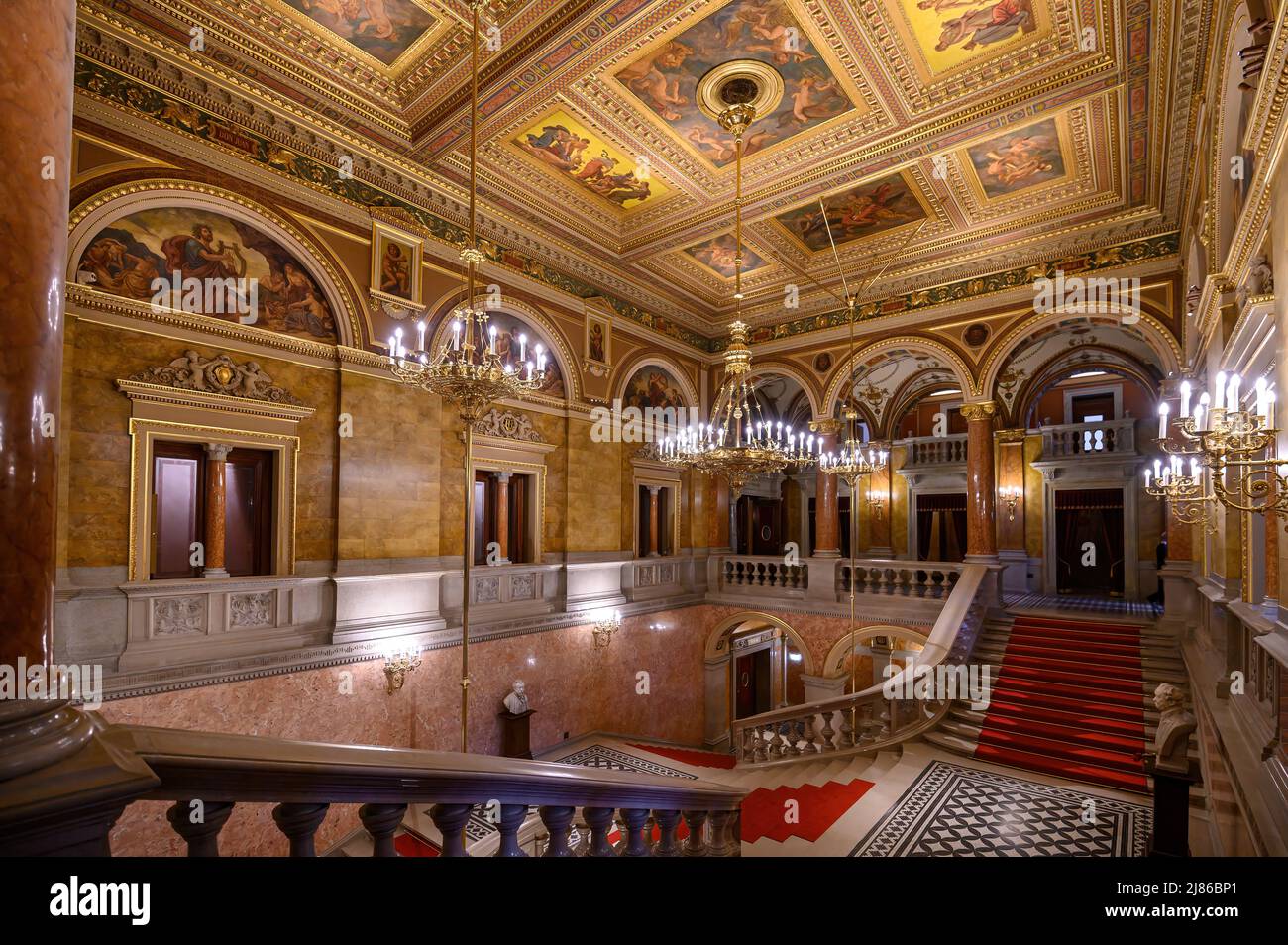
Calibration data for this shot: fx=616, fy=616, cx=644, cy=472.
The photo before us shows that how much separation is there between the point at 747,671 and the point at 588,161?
45.9 feet

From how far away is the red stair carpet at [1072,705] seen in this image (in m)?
6.64

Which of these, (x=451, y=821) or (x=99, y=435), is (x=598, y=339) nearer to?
(x=99, y=435)

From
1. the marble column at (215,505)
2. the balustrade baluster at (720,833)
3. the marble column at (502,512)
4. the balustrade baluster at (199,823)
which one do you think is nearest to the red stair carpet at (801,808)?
the balustrade baluster at (720,833)

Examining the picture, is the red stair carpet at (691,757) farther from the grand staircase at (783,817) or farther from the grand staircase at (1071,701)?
the grand staircase at (1071,701)

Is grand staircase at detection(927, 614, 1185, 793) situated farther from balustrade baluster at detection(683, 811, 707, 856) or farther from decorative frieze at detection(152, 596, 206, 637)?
decorative frieze at detection(152, 596, 206, 637)

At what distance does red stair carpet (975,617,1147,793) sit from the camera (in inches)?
261

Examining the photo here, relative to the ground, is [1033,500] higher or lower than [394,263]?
lower

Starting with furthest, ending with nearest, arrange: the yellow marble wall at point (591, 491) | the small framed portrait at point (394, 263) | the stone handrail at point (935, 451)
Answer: the stone handrail at point (935, 451), the yellow marble wall at point (591, 491), the small framed portrait at point (394, 263)

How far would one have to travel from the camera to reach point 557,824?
95.6 inches

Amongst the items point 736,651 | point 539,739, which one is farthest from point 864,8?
point 736,651

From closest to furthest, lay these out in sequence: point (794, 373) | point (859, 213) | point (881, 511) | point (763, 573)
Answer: point (859, 213), point (763, 573), point (794, 373), point (881, 511)

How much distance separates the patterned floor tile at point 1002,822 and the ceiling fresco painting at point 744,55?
24.3ft

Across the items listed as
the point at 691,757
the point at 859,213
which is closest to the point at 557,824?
the point at 691,757

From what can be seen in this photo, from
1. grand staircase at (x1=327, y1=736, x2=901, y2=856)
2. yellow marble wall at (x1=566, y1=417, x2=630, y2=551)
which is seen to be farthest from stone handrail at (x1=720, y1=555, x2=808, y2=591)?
grand staircase at (x1=327, y1=736, x2=901, y2=856)
